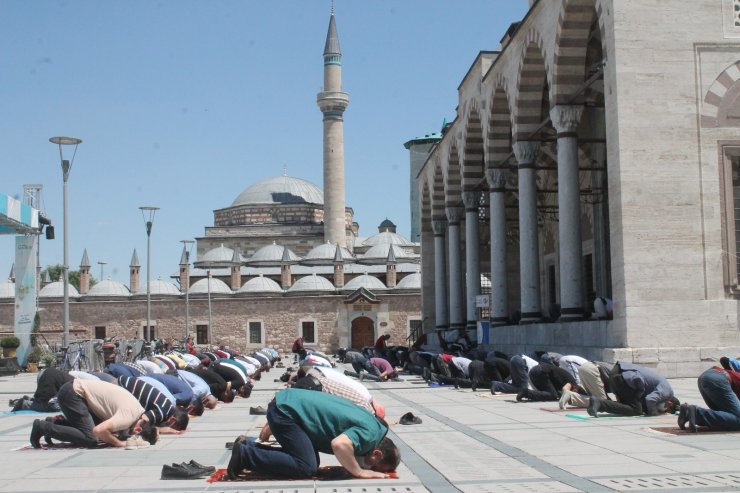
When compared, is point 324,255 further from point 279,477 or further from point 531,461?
point 279,477

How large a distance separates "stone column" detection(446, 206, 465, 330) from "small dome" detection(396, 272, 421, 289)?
72.7ft

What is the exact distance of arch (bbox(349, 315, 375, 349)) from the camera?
54.6 meters

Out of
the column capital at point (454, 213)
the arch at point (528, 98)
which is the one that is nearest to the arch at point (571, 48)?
the arch at point (528, 98)

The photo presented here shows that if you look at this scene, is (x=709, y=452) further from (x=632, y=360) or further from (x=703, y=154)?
(x=703, y=154)

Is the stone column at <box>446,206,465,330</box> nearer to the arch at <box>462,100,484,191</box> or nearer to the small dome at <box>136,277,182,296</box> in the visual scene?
the arch at <box>462,100,484,191</box>

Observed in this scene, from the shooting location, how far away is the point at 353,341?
54.5 metres

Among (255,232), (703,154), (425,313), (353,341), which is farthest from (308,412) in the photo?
(255,232)

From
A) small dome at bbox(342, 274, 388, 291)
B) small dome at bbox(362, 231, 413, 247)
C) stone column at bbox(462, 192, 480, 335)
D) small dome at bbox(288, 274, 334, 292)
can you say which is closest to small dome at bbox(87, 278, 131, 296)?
small dome at bbox(288, 274, 334, 292)

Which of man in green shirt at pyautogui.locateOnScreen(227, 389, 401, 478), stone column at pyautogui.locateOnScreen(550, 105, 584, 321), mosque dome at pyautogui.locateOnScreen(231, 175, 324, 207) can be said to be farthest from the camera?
mosque dome at pyautogui.locateOnScreen(231, 175, 324, 207)

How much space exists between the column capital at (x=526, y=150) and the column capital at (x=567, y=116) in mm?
2994

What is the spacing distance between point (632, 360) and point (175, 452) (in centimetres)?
952

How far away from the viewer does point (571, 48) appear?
19219 mm

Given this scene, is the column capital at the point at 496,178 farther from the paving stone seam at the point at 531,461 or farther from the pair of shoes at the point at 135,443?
the pair of shoes at the point at 135,443

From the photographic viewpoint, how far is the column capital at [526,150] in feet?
74.6
